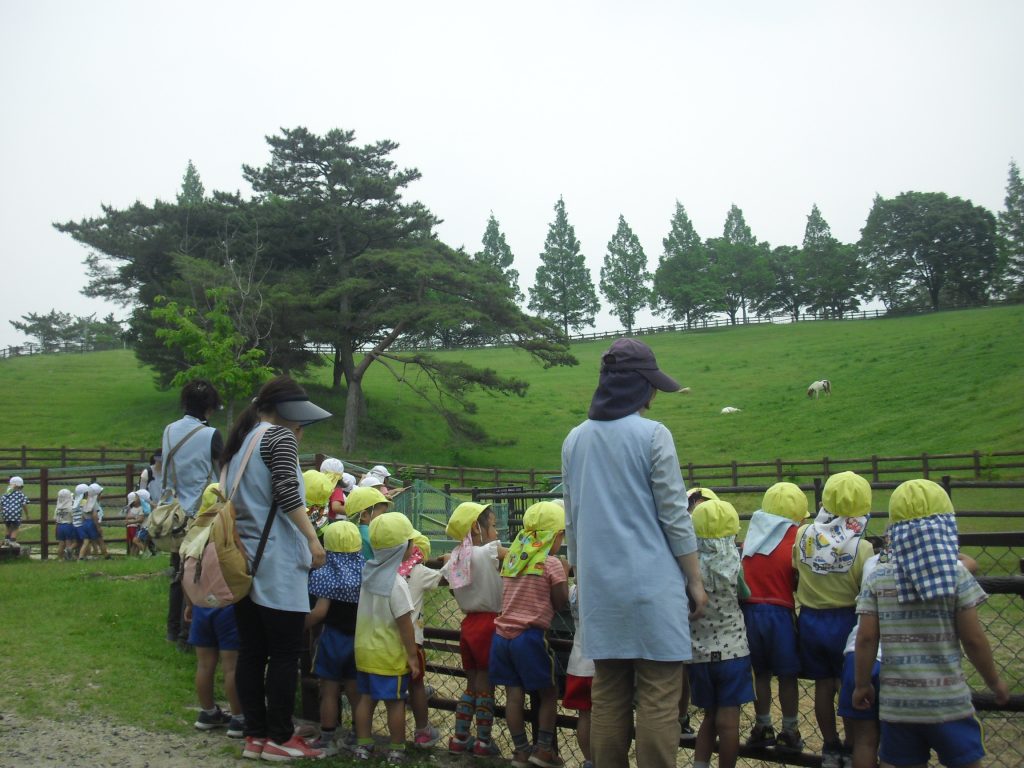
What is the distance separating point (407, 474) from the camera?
27109 millimetres

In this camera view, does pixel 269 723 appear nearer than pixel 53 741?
Yes

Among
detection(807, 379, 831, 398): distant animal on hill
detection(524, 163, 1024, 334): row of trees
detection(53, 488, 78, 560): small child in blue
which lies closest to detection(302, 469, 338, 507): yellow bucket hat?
detection(53, 488, 78, 560): small child in blue

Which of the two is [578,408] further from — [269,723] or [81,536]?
[269,723]

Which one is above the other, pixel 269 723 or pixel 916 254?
pixel 916 254

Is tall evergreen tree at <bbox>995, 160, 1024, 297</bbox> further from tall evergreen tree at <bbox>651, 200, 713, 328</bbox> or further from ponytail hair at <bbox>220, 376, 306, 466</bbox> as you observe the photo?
ponytail hair at <bbox>220, 376, 306, 466</bbox>

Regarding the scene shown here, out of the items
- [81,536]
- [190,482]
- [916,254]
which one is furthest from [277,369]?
[916,254]

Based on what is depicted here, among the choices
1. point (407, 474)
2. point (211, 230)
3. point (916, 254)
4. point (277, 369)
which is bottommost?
point (407, 474)

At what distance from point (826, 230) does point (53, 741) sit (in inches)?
3417

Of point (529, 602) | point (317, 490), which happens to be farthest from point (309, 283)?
point (529, 602)

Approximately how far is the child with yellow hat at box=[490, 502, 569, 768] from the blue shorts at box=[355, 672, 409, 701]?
0.55 metres

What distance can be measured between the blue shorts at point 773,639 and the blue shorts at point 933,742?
2.67 feet

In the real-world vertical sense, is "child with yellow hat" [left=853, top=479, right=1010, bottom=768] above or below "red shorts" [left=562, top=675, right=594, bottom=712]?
above

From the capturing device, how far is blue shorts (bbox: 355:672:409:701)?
15.5 ft

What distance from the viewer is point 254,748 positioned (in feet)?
15.1
